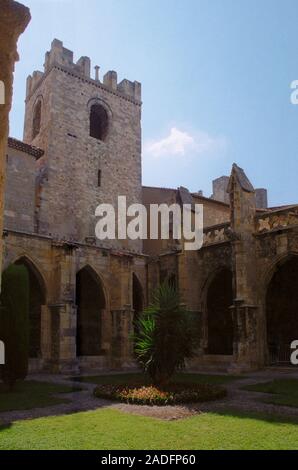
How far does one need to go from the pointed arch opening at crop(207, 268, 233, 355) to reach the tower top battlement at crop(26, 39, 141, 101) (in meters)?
14.6

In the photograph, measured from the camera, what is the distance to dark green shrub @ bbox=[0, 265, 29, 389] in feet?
33.8

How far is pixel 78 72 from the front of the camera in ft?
83.3

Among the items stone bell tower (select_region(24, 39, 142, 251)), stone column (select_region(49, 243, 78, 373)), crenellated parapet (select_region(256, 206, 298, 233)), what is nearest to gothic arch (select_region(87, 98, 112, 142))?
stone bell tower (select_region(24, 39, 142, 251))

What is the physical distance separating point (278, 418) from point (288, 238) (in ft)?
30.1

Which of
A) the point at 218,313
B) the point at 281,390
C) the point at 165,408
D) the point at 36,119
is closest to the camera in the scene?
the point at 165,408

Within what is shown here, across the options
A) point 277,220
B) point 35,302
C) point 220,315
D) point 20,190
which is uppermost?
point 20,190

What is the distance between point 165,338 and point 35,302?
8867mm

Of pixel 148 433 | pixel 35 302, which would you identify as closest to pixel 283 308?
pixel 35 302

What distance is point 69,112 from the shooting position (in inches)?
965

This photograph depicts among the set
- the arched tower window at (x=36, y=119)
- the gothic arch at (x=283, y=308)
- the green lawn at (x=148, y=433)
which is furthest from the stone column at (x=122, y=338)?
the arched tower window at (x=36, y=119)

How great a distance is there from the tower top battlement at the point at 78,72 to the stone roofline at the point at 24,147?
5.50m

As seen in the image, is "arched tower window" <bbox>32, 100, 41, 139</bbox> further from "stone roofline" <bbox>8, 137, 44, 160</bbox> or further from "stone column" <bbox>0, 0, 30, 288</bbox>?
"stone column" <bbox>0, 0, 30, 288</bbox>

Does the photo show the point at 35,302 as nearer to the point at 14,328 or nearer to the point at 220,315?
the point at 14,328
